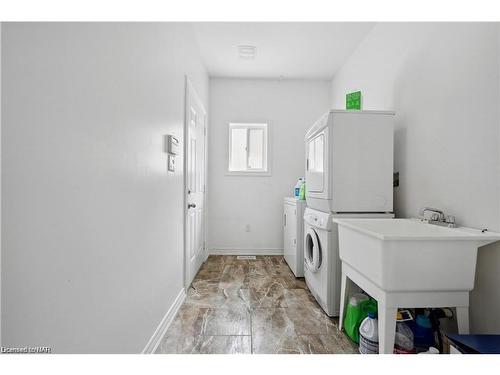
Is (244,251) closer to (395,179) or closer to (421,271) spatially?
(395,179)

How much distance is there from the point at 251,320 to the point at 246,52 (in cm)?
282

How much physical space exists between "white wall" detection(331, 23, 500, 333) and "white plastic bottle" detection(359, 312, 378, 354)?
511 mm

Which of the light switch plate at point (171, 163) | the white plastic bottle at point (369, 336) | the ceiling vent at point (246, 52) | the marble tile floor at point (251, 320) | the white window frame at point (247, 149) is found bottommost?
the marble tile floor at point (251, 320)

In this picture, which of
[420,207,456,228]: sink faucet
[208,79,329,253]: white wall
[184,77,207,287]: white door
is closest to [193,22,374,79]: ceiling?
[208,79,329,253]: white wall

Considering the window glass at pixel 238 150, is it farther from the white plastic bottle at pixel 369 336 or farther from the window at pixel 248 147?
the white plastic bottle at pixel 369 336

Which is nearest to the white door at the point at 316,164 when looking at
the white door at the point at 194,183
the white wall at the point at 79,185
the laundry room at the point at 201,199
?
the laundry room at the point at 201,199

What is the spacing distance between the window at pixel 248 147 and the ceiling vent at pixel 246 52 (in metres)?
1.05

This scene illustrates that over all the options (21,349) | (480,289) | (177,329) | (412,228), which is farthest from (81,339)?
(480,289)

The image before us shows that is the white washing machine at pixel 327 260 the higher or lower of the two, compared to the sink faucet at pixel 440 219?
lower

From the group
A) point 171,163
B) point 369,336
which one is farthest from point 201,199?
point 369,336

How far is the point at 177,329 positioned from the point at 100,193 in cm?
124

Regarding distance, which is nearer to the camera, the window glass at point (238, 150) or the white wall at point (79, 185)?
the white wall at point (79, 185)

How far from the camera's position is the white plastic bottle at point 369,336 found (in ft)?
4.86
